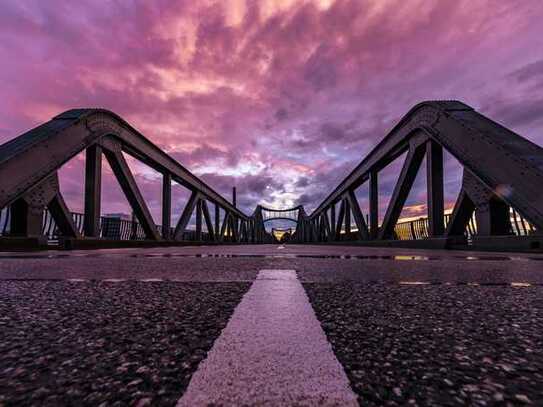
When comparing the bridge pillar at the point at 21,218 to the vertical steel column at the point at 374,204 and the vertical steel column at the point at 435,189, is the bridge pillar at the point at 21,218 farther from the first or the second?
the vertical steel column at the point at 374,204

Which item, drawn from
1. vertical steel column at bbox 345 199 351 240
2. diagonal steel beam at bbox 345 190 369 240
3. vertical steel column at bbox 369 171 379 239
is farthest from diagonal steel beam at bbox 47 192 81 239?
vertical steel column at bbox 345 199 351 240

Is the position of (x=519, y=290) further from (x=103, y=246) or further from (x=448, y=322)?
(x=103, y=246)

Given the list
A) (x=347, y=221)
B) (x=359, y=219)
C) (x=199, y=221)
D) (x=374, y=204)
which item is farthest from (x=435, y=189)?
(x=199, y=221)

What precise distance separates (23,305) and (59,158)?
32.4 ft

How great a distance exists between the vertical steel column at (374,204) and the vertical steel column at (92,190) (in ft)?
46.5

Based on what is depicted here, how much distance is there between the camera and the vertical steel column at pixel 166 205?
19.3m

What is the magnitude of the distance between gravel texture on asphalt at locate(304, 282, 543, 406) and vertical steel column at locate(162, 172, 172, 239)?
18.6 m

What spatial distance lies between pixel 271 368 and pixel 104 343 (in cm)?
51

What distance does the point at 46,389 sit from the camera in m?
0.64

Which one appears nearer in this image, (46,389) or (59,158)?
(46,389)

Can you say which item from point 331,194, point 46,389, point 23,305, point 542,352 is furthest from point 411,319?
point 331,194

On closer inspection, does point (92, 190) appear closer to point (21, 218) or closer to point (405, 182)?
point (21, 218)

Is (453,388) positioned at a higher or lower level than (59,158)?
lower

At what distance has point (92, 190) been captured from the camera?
11.7 metres
